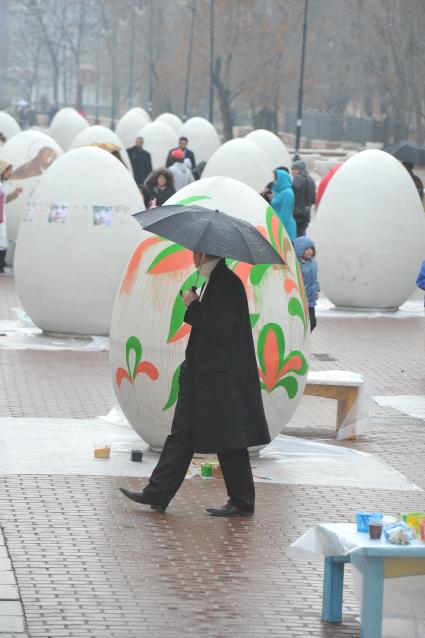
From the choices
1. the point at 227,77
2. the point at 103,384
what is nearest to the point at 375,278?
the point at 103,384

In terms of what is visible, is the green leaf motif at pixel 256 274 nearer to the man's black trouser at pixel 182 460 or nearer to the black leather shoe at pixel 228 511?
the man's black trouser at pixel 182 460

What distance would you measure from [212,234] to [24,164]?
615 inches

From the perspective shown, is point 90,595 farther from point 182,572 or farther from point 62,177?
point 62,177

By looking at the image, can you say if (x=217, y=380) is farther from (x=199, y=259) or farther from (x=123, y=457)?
(x=123, y=457)

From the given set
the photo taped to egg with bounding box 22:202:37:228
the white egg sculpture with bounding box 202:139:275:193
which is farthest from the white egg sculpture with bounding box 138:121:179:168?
the photo taped to egg with bounding box 22:202:37:228

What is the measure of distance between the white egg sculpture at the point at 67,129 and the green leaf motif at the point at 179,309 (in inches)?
1395

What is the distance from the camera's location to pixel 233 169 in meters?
28.0

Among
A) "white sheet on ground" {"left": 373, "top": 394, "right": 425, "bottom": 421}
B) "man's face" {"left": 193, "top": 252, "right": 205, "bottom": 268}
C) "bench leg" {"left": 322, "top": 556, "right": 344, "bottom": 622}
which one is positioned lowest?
"white sheet on ground" {"left": 373, "top": 394, "right": 425, "bottom": 421}

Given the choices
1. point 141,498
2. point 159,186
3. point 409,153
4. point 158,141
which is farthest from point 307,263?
point 158,141

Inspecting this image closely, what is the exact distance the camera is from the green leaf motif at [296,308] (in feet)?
34.4

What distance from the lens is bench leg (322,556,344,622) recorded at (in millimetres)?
7086

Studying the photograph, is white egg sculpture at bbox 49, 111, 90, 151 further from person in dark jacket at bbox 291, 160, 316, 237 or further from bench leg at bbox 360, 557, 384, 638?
bench leg at bbox 360, 557, 384, 638

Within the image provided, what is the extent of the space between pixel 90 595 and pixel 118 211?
9616 mm

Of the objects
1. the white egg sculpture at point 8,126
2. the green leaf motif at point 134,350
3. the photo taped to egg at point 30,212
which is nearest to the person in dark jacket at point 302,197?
the photo taped to egg at point 30,212
